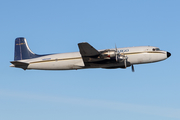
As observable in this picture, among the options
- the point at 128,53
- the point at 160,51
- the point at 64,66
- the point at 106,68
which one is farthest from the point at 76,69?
the point at 160,51

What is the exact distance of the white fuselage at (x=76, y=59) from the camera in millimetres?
42812

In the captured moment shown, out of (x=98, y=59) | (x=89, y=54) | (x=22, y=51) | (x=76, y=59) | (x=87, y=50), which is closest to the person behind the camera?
(x=87, y=50)

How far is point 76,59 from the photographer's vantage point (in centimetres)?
4294

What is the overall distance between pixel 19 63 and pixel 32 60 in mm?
2163

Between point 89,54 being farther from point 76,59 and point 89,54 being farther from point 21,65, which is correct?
point 21,65

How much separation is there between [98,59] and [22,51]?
13554 millimetres

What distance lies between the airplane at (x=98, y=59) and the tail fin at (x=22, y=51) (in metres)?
0.87

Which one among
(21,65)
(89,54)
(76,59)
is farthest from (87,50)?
(21,65)

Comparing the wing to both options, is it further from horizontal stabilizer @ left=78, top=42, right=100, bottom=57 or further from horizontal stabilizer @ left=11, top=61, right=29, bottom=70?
horizontal stabilizer @ left=11, top=61, right=29, bottom=70

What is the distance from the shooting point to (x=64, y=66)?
1704 inches

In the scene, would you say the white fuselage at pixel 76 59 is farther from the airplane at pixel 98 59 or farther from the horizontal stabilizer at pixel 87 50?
the horizontal stabilizer at pixel 87 50

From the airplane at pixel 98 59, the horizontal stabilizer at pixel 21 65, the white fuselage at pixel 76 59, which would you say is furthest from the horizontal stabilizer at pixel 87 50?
the horizontal stabilizer at pixel 21 65

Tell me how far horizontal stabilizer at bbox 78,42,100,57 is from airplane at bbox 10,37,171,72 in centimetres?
28

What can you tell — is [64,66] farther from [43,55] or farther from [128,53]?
[128,53]
